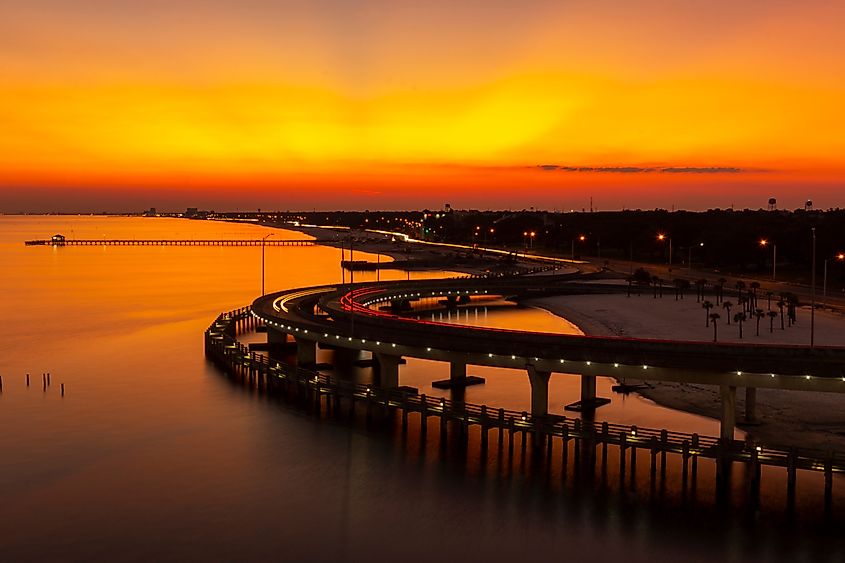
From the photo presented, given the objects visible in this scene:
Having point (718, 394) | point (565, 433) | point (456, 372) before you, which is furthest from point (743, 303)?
point (565, 433)

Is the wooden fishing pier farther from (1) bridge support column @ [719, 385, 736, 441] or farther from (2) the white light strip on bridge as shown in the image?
(2) the white light strip on bridge

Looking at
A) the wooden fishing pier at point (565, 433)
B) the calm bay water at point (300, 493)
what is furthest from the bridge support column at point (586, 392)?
the wooden fishing pier at point (565, 433)

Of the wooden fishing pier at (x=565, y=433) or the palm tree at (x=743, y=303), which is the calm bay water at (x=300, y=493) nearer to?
the wooden fishing pier at (x=565, y=433)

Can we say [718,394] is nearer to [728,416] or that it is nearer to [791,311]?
[728,416]

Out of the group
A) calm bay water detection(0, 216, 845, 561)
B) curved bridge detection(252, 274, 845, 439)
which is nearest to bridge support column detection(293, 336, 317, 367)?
curved bridge detection(252, 274, 845, 439)

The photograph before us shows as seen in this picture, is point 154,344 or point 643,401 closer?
point 643,401

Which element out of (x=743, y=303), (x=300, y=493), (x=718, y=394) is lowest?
(x=300, y=493)

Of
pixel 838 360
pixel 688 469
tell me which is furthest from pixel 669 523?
pixel 838 360

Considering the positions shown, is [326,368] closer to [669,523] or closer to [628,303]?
[669,523]
